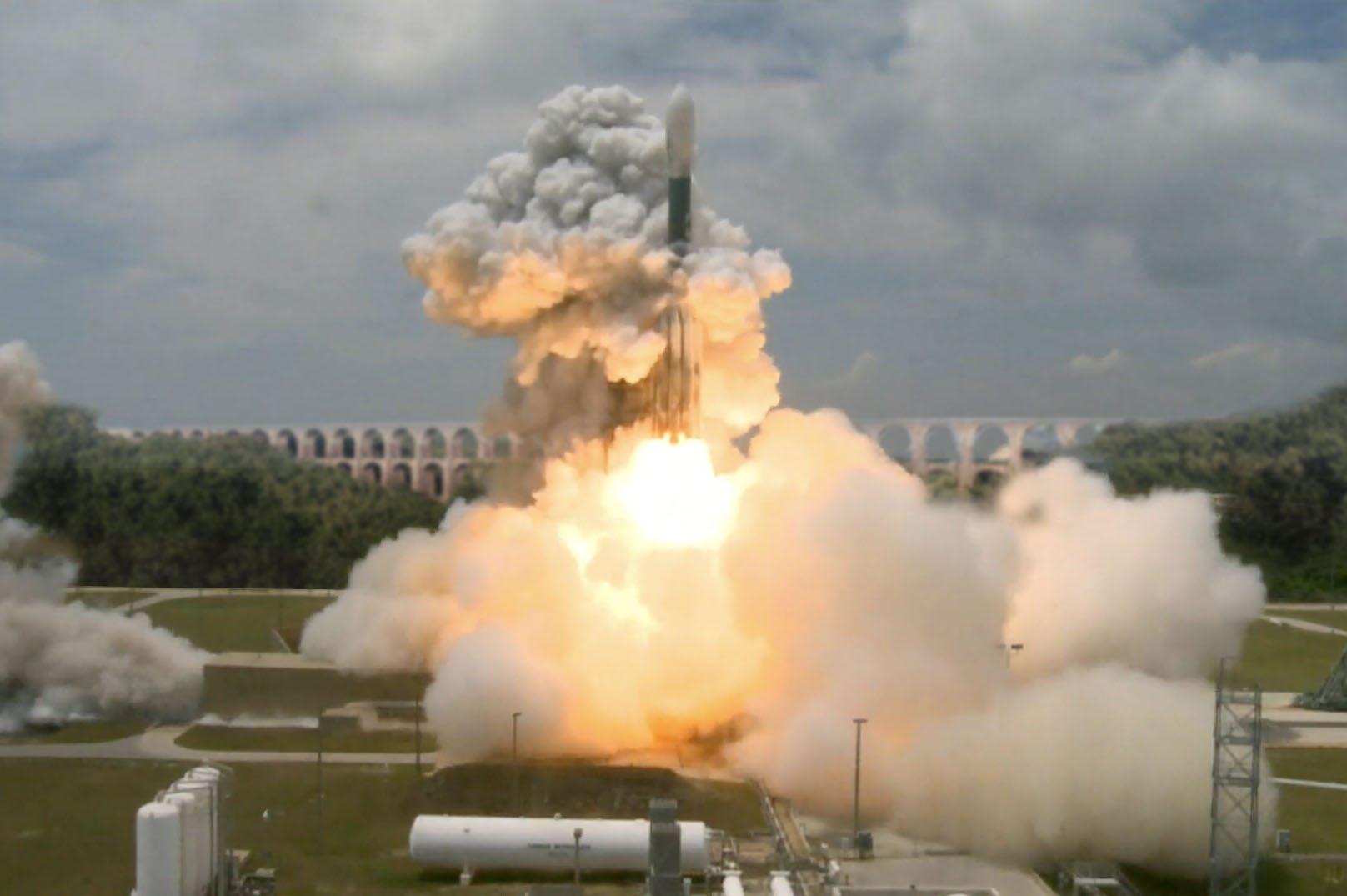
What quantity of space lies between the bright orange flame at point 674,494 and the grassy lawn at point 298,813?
269 inches

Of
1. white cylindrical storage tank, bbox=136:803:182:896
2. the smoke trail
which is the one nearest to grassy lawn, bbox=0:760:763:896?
white cylindrical storage tank, bbox=136:803:182:896

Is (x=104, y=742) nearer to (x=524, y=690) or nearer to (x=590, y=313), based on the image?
(x=524, y=690)

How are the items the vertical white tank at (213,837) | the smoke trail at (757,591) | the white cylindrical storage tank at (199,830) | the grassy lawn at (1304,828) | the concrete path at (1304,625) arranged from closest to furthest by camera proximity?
the white cylindrical storage tank at (199,830) → the vertical white tank at (213,837) → the grassy lawn at (1304,828) → the smoke trail at (757,591) → the concrete path at (1304,625)

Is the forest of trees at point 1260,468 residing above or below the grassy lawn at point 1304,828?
above

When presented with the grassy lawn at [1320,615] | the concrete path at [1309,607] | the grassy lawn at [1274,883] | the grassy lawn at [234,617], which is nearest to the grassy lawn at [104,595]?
the grassy lawn at [234,617]

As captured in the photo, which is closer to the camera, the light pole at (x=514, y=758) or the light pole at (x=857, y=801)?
the light pole at (x=857, y=801)

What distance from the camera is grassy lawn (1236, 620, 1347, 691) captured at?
128 feet

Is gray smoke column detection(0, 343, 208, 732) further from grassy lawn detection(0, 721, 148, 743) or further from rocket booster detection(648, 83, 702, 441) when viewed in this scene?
rocket booster detection(648, 83, 702, 441)

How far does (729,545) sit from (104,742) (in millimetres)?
14802

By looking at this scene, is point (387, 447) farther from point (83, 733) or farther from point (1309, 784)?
point (1309, 784)

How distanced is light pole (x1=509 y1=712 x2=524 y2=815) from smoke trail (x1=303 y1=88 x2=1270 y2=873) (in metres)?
0.27

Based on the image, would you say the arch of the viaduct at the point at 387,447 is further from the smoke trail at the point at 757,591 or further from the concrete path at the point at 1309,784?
the concrete path at the point at 1309,784

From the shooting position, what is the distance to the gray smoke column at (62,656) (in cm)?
3200

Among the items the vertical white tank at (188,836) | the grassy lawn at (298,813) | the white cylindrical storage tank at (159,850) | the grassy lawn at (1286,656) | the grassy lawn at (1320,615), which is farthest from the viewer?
the grassy lawn at (1320,615)
